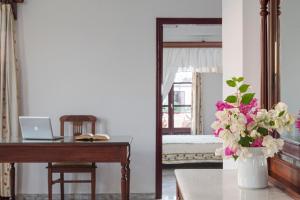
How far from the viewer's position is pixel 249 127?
5.34 feet

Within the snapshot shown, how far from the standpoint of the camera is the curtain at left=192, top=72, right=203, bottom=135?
337 inches

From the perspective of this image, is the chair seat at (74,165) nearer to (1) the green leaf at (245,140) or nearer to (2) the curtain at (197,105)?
(1) the green leaf at (245,140)

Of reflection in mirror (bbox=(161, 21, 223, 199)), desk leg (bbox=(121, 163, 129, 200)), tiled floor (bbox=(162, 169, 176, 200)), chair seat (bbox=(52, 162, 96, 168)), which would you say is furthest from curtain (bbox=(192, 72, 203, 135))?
desk leg (bbox=(121, 163, 129, 200))

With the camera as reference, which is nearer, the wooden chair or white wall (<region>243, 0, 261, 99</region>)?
white wall (<region>243, 0, 261, 99</region>)

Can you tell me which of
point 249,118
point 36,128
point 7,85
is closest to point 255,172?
point 249,118

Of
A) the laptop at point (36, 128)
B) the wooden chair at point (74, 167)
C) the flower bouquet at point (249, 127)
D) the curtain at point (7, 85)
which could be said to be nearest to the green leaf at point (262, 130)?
the flower bouquet at point (249, 127)

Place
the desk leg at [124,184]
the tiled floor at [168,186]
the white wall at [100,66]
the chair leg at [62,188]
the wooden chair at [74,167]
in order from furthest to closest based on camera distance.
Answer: the tiled floor at [168,186], the white wall at [100,66], the chair leg at [62,188], the wooden chair at [74,167], the desk leg at [124,184]

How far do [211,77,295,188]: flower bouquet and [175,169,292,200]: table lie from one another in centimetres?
8

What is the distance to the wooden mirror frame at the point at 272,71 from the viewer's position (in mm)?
1708

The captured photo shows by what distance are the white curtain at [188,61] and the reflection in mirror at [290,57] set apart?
6.67m

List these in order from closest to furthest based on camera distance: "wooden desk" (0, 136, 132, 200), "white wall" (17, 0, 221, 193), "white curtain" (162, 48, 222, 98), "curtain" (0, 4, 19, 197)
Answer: "wooden desk" (0, 136, 132, 200) → "curtain" (0, 4, 19, 197) → "white wall" (17, 0, 221, 193) → "white curtain" (162, 48, 222, 98)

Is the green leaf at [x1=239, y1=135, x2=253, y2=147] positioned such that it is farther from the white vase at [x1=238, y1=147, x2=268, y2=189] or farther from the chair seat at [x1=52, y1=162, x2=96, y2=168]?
the chair seat at [x1=52, y1=162, x2=96, y2=168]

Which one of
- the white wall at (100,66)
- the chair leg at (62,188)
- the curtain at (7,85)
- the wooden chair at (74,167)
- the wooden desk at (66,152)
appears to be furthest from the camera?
the white wall at (100,66)

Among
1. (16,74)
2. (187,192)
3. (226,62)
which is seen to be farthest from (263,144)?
(16,74)
